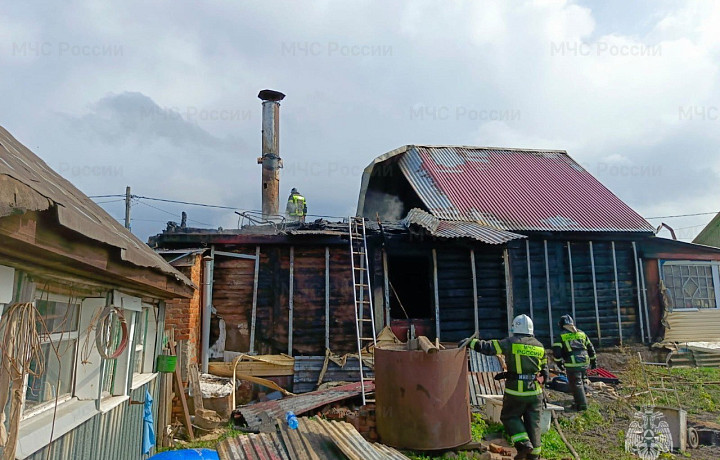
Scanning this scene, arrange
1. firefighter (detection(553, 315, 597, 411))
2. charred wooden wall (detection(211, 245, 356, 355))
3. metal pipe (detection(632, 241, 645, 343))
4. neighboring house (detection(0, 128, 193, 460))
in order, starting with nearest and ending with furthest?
neighboring house (detection(0, 128, 193, 460)) < firefighter (detection(553, 315, 597, 411)) < charred wooden wall (detection(211, 245, 356, 355)) < metal pipe (detection(632, 241, 645, 343))

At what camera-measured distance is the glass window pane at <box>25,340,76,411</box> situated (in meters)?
3.17

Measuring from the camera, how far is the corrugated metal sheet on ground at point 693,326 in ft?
43.9

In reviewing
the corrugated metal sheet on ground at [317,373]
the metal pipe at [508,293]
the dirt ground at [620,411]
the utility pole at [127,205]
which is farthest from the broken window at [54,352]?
the utility pole at [127,205]

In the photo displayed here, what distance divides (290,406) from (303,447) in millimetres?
3307

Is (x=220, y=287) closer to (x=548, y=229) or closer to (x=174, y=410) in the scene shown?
(x=174, y=410)

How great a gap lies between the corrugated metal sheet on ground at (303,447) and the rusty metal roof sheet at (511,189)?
8.77 meters

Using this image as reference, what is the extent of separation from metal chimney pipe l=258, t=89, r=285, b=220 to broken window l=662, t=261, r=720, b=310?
472 inches

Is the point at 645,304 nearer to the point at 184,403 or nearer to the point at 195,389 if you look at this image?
the point at 195,389

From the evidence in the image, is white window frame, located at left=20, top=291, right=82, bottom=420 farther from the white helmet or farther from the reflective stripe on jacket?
the reflective stripe on jacket

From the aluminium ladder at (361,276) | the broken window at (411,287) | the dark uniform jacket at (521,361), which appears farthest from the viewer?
the broken window at (411,287)

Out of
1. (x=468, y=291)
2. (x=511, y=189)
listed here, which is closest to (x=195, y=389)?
(x=468, y=291)

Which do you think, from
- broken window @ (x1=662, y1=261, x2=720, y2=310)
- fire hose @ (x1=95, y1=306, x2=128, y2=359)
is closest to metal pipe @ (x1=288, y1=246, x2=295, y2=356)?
fire hose @ (x1=95, y1=306, x2=128, y2=359)

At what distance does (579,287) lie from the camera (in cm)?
1296

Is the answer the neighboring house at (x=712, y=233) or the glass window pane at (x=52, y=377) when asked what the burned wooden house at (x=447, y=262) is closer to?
the glass window pane at (x=52, y=377)
